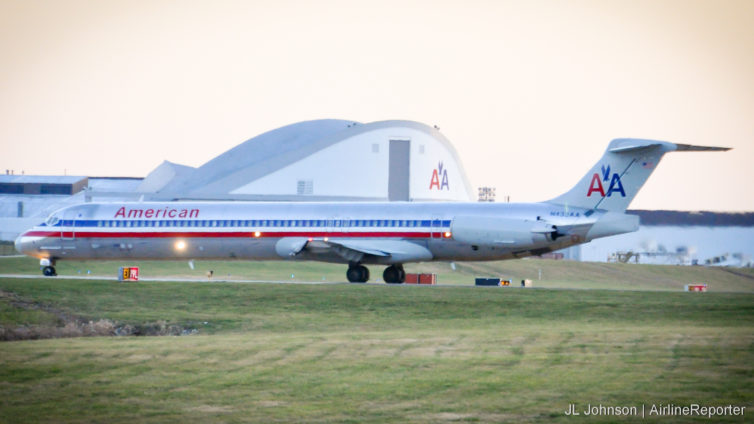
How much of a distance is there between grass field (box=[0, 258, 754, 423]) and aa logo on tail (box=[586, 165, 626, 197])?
32.1 feet

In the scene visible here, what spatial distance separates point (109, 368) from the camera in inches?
967

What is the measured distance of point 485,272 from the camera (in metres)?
83.9

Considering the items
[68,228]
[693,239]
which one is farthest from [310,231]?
[693,239]

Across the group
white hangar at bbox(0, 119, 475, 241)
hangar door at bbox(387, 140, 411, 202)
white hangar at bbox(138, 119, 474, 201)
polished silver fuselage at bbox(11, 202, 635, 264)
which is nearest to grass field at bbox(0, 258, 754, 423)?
polished silver fuselage at bbox(11, 202, 635, 264)

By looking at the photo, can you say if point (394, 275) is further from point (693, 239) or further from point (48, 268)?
point (693, 239)

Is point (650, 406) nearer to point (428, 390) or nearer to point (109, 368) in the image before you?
point (428, 390)

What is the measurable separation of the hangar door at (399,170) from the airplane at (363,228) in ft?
134

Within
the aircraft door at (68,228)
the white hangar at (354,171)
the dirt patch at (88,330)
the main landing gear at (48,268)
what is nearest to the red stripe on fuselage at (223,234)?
the aircraft door at (68,228)

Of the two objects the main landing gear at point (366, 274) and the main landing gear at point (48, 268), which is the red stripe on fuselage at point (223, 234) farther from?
the main landing gear at point (366, 274)

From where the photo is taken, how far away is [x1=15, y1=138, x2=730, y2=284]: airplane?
50281mm

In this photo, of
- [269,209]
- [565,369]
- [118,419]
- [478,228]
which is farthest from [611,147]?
[118,419]

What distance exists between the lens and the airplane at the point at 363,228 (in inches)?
1980

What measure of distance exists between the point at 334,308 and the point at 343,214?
46.0 ft

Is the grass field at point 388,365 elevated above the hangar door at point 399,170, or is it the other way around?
the hangar door at point 399,170
